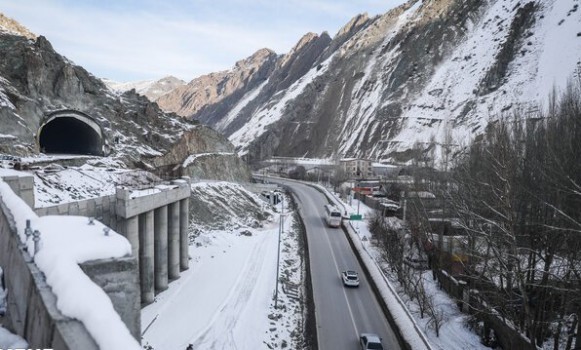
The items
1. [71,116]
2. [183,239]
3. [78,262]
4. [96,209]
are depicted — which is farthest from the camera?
[71,116]

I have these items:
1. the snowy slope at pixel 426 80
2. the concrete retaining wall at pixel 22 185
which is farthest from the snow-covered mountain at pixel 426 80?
the concrete retaining wall at pixel 22 185

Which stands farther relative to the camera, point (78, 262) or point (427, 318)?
point (427, 318)

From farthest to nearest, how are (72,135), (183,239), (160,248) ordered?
1. (72,135)
2. (183,239)
3. (160,248)

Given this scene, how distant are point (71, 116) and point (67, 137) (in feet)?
34.5

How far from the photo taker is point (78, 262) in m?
6.77

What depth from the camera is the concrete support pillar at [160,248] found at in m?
24.8

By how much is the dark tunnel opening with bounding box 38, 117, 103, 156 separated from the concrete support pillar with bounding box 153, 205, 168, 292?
749 inches

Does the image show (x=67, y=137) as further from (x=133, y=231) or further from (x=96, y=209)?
(x=96, y=209)

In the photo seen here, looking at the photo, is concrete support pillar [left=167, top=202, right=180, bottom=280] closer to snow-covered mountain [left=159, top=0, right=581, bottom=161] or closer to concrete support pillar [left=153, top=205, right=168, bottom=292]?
concrete support pillar [left=153, top=205, right=168, bottom=292]

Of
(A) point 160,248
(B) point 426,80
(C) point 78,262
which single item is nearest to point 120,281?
(C) point 78,262

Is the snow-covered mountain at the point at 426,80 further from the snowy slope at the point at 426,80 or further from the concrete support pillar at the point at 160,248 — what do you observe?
the concrete support pillar at the point at 160,248

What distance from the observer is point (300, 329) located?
23.0 m

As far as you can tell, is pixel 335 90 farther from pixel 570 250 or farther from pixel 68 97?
pixel 570 250

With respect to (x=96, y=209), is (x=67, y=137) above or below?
above
